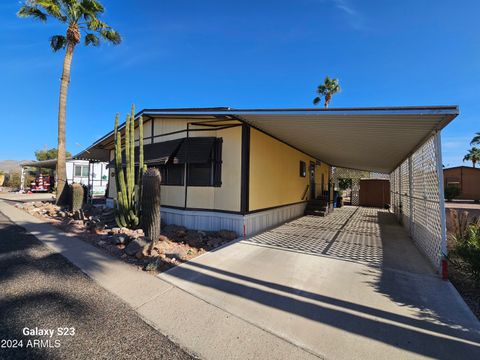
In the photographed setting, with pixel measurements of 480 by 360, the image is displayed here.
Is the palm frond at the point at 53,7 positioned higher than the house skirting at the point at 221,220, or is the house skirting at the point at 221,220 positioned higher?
the palm frond at the point at 53,7

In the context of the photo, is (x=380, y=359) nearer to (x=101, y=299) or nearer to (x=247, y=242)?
(x=101, y=299)

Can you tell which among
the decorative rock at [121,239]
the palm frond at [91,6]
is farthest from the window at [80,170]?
the decorative rock at [121,239]

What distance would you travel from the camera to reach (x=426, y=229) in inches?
213

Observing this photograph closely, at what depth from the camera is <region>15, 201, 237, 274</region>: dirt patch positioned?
4695 mm

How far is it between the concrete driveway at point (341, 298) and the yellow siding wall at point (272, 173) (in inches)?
81.3

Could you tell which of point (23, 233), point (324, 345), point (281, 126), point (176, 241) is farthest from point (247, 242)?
point (23, 233)

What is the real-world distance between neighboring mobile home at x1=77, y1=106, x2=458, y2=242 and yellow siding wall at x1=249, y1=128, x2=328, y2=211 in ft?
0.10

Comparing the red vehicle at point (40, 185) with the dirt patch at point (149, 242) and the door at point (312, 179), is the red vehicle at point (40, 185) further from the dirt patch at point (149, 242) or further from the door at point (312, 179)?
the door at point (312, 179)

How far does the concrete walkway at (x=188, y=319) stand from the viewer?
230cm

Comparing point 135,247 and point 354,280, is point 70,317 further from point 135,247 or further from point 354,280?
point 354,280

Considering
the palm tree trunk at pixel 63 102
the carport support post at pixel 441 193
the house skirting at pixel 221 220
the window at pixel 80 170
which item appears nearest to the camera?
the carport support post at pixel 441 193

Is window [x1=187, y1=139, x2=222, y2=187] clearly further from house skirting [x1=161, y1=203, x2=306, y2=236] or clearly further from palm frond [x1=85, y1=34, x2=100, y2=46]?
palm frond [x1=85, y1=34, x2=100, y2=46]

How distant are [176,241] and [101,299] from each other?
3031 millimetres

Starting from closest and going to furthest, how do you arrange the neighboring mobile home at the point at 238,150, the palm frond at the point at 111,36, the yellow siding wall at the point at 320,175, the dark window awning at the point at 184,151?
the neighboring mobile home at the point at 238,150 → the dark window awning at the point at 184,151 → the palm frond at the point at 111,36 → the yellow siding wall at the point at 320,175
